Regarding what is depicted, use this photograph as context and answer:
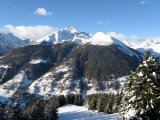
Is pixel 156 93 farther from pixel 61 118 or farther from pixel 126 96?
pixel 61 118

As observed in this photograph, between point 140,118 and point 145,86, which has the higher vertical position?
point 145,86

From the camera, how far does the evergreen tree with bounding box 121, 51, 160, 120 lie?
38625mm

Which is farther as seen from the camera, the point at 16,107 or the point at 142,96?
the point at 16,107

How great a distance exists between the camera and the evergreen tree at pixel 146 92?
38.6m

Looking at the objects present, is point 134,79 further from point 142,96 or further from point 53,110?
point 53,110

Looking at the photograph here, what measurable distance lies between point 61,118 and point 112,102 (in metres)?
25.4

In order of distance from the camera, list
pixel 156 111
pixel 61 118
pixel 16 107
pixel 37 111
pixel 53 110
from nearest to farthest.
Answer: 1. pixel 156 111
2. pixel 16 107
3. pixel 37 111
4. pixel 53 110
5. pixel 61 118

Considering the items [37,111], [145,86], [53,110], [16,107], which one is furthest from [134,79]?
[53,110]

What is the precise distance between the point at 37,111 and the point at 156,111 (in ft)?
371

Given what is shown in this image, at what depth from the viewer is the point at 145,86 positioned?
39.0 m

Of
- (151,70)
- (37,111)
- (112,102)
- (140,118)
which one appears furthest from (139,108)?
(112,102)

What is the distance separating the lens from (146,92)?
38.8 m

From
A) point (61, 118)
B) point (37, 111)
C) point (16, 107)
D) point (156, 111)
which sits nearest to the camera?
point (156, 111)

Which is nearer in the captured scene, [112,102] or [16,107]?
[16,107]
